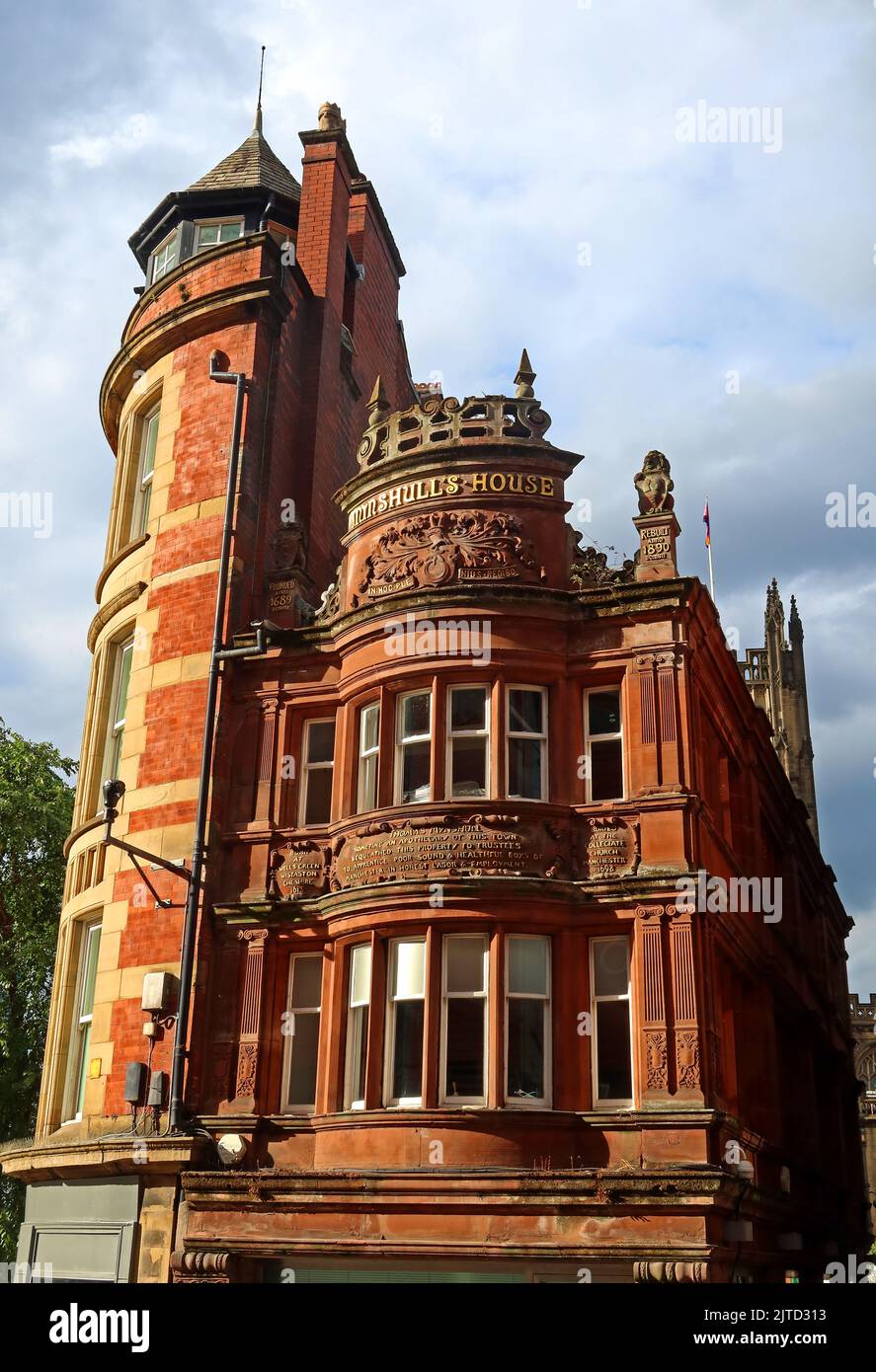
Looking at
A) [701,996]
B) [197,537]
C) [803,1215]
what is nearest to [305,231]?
[197,537]

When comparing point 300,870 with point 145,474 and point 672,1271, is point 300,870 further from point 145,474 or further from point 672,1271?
point 145,474

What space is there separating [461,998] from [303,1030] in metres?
3.11

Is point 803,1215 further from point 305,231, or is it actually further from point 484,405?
point 305,231

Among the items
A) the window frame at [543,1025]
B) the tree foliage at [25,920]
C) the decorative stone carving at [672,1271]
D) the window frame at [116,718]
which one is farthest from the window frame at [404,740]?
the tree foliage at [25,920]

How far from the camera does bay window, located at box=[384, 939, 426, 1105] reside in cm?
1809

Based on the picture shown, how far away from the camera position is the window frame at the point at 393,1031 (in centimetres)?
1784

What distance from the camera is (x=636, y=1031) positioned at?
57.4 feet

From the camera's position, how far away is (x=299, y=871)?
2036 centimetres

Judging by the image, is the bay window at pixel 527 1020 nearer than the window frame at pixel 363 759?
Yes

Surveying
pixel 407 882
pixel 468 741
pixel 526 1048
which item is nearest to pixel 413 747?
pixel 468 741

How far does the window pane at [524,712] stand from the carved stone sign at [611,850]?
1.80 metres

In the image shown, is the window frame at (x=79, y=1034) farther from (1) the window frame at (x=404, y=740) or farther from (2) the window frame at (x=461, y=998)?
(2) the window frame at (x=461, y=998)
